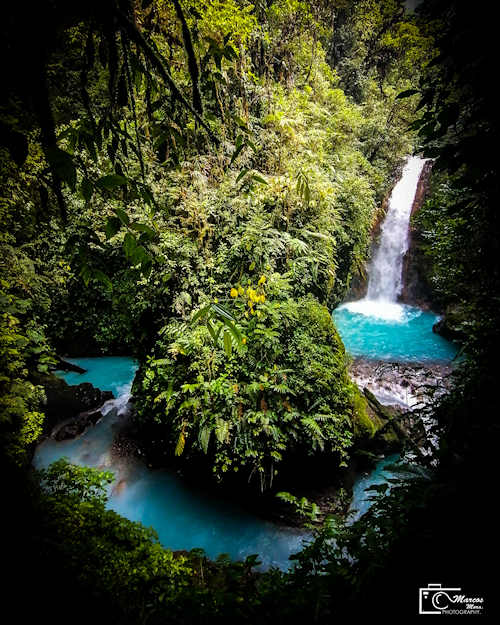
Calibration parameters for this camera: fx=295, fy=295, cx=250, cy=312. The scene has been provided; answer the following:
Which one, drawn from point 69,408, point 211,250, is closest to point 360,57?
point 211,250

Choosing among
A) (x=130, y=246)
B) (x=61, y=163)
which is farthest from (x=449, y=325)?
(x=61, y=163)

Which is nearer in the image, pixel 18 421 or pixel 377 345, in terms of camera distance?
pixel 18 421

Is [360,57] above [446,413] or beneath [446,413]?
above

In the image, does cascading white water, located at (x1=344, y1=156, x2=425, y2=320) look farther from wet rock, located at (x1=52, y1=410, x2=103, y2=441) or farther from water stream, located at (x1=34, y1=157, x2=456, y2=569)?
wet rock, located at (x1=52, y1=410, x2=103, y2=441)

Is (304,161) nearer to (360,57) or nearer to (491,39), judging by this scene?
(491,39)

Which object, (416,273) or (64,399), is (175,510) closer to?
(64,399)

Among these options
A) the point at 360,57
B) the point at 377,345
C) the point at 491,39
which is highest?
the point at 360,57

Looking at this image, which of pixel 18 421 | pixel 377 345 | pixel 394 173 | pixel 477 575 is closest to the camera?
pixel 477 575

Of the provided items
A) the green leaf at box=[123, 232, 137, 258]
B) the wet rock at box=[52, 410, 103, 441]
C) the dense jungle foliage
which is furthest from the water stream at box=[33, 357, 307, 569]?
the green leaf at box=[123, 232, 137, 258]
